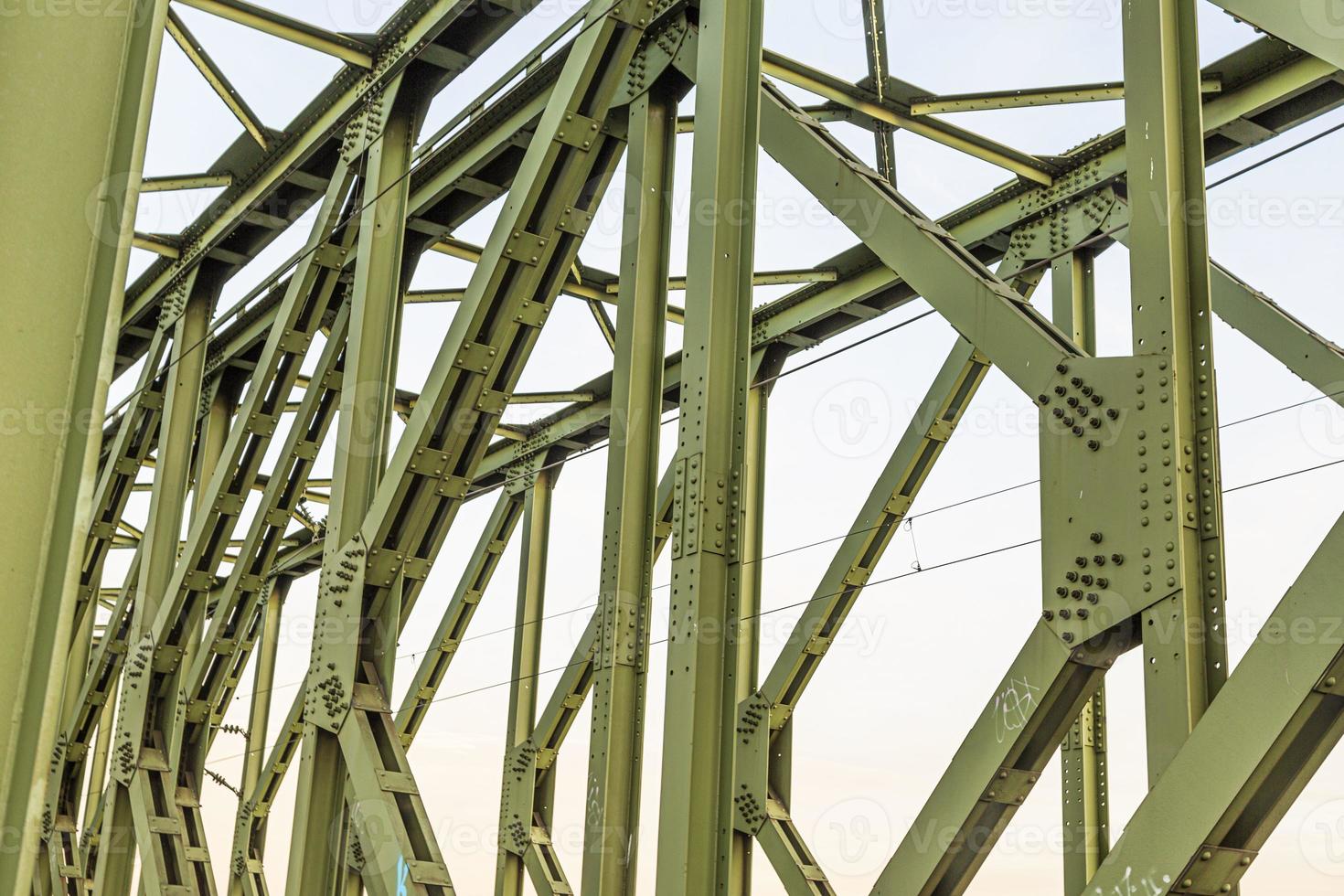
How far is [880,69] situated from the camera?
11.2 metres

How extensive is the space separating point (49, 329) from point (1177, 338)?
4.65 m

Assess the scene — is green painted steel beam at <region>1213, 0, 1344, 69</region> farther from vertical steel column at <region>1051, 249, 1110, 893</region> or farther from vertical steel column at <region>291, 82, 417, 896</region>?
vertical steel column at <region>291, 82, 417, 896</region>

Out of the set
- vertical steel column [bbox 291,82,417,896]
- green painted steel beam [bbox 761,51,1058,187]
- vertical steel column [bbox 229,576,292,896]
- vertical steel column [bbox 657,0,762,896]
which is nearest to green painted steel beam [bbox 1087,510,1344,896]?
vertical steel column [bbox 657,0,762,896]

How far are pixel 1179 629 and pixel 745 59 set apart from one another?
161 inches

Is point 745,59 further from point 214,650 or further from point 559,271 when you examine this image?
point 214,650

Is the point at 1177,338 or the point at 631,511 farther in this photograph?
the point at 631,511

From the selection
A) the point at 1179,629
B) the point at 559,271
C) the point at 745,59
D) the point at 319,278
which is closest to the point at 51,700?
the point at 1179,629

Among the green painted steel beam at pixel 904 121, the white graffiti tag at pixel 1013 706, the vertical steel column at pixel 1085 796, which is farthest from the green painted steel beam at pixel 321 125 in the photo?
the white graffiti tag at pixel 1013 706

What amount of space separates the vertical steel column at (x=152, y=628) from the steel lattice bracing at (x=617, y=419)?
46mm

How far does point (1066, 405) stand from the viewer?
6137 mm

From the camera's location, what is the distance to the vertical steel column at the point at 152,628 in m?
12.3

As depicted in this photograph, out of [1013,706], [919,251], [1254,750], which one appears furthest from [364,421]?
[1254,750]

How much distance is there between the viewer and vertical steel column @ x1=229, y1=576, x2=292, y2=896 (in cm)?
2281

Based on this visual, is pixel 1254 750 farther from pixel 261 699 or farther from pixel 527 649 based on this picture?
pixel 261 699
